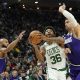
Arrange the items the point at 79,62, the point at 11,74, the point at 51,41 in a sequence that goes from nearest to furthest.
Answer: the point at 79,62 < the point at 51,41 < the point at 11,74

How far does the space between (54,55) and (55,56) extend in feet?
0.10

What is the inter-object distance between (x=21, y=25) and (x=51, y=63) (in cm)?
1990

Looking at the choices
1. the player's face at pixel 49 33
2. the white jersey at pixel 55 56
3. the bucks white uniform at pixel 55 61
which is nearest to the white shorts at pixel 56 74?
the bucks white uniform at pixel 55 61

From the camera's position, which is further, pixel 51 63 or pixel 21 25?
pixel 21 25

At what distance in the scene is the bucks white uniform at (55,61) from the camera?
8602 mm

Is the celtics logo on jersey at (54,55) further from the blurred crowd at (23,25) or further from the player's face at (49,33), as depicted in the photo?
Result: the blurred crowd at (23,25)

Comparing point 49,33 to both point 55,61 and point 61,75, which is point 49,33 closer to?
point 55,61

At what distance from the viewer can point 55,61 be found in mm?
8648

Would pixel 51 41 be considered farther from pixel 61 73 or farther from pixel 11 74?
pixel 11 74

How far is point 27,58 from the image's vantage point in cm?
1923

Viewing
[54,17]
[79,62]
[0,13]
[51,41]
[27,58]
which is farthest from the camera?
[54,17]

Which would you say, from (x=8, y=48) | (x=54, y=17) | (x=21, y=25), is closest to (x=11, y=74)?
(x=8, y=48)

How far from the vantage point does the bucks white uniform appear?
860 centimetres

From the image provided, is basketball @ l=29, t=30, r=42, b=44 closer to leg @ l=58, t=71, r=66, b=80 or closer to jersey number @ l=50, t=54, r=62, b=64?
jersey number @ l=50, t=54, r=62, b=64
